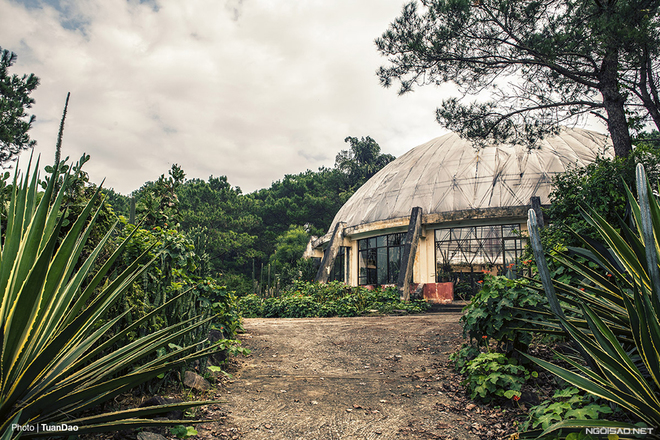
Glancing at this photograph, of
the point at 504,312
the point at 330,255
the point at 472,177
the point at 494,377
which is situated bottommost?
the point at 494,377

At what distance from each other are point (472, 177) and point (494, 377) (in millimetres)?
13094

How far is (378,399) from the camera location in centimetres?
441

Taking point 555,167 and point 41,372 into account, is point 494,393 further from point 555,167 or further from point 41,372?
point 555,167

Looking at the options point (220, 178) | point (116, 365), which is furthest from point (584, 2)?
point (220, 178)

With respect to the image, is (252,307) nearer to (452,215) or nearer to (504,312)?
(452,215)

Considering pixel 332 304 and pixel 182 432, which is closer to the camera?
pixel 182 432

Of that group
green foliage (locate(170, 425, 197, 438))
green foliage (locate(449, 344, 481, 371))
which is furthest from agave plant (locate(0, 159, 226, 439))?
green foliage (locate(449, 344, 481, 371))

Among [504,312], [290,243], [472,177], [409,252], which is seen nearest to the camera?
[504,312]

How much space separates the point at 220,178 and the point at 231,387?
3495cm

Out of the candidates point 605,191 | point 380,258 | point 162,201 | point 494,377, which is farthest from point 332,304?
point 494,377

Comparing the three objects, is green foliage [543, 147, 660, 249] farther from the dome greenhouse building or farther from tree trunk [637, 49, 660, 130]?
the dome greenhouse building

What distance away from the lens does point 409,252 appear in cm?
1491

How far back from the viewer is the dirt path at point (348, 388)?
12.3ft

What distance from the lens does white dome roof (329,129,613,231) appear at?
49.2 feet
